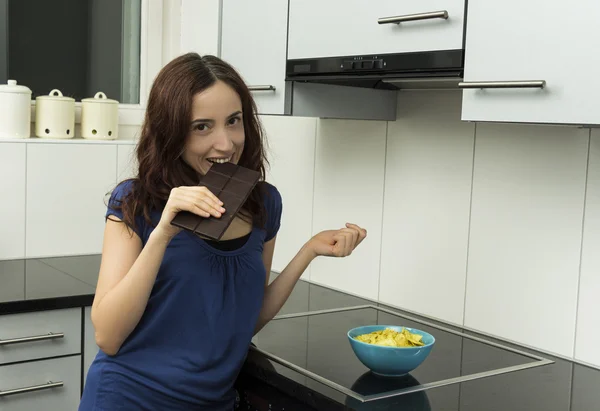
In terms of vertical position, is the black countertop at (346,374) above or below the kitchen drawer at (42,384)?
above

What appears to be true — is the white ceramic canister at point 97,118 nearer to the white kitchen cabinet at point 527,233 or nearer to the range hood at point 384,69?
the range hood at point 384,69

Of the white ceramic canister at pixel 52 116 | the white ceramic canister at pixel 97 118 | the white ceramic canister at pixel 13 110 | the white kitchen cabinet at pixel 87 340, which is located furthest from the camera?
the white ceramic canister at pixel 97 118

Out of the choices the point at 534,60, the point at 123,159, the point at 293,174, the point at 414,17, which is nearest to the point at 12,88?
the point at 123,159

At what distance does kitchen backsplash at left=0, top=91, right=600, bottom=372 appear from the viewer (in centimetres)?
177

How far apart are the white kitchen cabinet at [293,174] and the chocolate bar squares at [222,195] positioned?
1.02m

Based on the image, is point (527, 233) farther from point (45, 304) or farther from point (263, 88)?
point (45, 304)

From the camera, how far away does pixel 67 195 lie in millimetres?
2736

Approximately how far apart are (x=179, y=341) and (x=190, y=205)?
0.34 meters

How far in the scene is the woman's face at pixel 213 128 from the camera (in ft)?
5.09

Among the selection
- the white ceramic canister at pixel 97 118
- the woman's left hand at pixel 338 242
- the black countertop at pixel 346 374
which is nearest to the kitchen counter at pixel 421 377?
the black countertop at pixel 346 374

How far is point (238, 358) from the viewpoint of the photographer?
1634 millimetres

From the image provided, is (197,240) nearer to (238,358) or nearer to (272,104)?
(238,358)

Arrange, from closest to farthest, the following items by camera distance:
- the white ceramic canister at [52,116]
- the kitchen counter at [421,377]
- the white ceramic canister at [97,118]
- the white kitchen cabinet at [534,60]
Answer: the white kitchen cabinet at [534,60], the kitchen counter at [421,377], the white ceramic canister at [52,116], the white ceramic canister at [97,118]

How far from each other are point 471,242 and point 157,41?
1.69 metres
